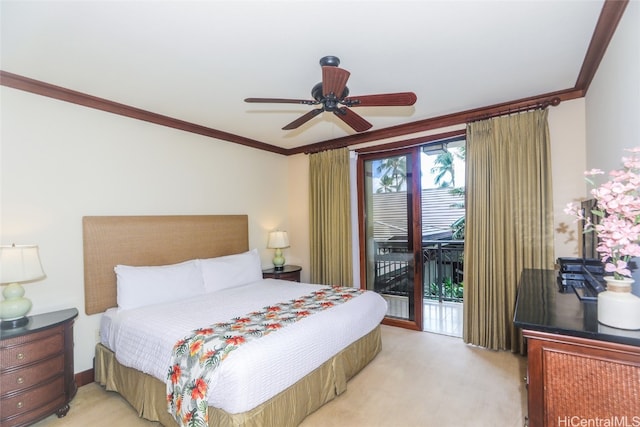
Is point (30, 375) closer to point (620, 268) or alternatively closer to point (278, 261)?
point (278, 261)

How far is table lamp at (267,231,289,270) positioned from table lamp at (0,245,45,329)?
2660 mm

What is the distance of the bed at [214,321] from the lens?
5.93 ft

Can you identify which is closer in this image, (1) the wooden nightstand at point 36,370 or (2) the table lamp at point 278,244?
(1) the wooden nightstand at point 36,370

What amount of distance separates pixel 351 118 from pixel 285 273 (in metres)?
2.60

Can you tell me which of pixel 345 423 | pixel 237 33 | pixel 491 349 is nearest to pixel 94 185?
pixel 237 33

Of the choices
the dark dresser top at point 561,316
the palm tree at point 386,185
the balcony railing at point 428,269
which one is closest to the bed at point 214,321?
the balcony railing at point 428,269

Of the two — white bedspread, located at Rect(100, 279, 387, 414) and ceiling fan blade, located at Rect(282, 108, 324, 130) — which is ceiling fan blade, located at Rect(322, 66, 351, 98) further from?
white bedspread, located at Rect(100, 279, 387, 414)

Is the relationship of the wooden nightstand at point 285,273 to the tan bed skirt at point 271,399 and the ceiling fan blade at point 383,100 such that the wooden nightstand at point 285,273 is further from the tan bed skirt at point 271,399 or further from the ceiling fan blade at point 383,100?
the ceiling fan blade at point 383,100

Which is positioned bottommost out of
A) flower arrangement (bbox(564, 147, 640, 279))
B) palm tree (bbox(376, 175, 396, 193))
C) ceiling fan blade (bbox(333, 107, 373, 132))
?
→ flower arrangement (bbox(564, 147, 640, 279))

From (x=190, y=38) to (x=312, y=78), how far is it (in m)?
0.98

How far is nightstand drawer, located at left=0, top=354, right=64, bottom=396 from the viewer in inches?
79.9

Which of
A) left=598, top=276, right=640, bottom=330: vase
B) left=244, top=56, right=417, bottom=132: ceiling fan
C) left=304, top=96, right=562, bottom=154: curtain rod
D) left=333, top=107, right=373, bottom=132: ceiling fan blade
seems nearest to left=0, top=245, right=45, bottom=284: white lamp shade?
left=244, top=56, right=417, bottom=132: ceiling fan

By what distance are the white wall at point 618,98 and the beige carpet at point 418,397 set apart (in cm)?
133

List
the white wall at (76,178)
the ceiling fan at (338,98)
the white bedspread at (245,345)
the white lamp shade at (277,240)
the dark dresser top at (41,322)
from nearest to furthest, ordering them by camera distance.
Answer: the white bedspread at (245,345)
the ceiling fan at (338,98)
the dark dresser top at (41,322)
the white wall at (76,178)
the white lamp shade at (277,240)
